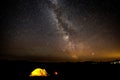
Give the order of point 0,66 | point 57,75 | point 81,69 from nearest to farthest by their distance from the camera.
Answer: point 57,75 → point 0,66 → point 81,69

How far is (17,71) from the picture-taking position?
2656 centimetres

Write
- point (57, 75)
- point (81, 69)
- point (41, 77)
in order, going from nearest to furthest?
point (41, 77) → point (57, 75) → point (81, 69)

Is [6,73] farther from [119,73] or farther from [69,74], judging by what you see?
[119,73]

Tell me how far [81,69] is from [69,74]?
3.98 m

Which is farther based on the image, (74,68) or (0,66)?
(74,68)

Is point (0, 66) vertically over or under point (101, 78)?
over

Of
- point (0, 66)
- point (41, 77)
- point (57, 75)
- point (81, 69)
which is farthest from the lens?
point (81, 69)

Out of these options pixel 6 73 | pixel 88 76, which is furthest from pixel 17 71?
pixel 88 76

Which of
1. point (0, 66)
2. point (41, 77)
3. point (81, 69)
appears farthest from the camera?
point (81, 69)

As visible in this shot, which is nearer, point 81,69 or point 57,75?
point 57,75

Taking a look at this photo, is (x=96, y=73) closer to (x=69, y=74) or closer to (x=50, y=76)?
(x=69, y=74)

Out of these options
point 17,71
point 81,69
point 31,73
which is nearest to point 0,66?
point 17,71

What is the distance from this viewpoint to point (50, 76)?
23844 millimetres

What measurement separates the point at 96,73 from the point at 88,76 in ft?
4.26
